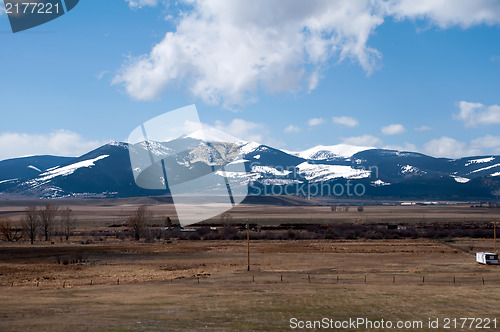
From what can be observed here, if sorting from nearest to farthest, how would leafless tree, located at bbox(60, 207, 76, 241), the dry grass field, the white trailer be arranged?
1. the dry grass field
2. the white trailer
3. leafless tree, located at bbox(60, 207, 76, 241)

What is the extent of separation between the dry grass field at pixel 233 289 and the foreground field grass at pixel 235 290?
0.23ft

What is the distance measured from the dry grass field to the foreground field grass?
7 centimetres

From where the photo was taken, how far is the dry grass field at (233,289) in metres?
28.7

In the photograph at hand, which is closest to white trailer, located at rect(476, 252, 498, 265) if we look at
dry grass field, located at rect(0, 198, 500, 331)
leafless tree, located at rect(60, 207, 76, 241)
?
dry grass field, located at rect(0, 198, 500, 331)

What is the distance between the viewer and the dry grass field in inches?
1131

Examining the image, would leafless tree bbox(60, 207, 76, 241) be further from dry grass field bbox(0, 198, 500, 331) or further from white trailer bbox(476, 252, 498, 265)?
white trailer bbox(476, 252, 498, 265)

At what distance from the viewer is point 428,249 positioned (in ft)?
258

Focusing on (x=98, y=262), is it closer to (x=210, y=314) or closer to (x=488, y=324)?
(x=210, y=314)

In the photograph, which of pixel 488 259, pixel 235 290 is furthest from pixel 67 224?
pixel 488 259

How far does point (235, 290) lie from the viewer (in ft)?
130

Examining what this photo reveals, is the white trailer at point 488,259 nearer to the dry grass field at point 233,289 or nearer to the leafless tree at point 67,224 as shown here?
the dry grass field at point 233,289

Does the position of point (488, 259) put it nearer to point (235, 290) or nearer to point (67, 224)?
point (235, 290)

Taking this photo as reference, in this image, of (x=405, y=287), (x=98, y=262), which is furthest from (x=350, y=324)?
(x=98, y=262)

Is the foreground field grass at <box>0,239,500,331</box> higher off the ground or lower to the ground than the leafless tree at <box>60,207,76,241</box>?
lower
